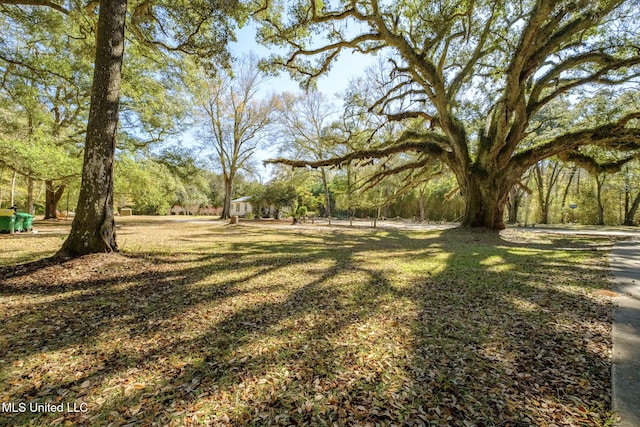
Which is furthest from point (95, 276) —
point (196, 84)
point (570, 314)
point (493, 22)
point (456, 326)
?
point (493, 22)

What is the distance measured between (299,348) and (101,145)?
4.54 meters

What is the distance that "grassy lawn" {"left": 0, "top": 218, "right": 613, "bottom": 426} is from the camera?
1.62m

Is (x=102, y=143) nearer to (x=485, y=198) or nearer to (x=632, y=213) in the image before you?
(x=485, y=198)

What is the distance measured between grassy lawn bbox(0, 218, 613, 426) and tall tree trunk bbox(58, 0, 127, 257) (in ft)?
1.31

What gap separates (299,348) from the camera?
7.51ft

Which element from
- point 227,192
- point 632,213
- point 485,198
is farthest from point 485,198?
point 632,213

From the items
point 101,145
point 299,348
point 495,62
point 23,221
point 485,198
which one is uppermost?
point 495,62

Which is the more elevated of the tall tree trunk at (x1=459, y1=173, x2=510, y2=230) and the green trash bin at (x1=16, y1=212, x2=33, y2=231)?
the tall tree trunk at (x1=459, y1=173, x2=510, y2=230)

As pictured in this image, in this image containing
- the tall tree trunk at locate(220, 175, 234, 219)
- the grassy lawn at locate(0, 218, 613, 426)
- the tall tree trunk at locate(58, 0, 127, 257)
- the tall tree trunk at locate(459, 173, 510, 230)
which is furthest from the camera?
the tall tree trunk at locate(220, 175, 234, 219)

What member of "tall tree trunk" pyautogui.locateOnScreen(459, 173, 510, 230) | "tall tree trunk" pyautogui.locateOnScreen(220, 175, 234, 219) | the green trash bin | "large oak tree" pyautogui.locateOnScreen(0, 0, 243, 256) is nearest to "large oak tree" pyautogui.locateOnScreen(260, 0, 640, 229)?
"tall tree trunk" pyautogui.locateOnScreen(459, 173, 510, 230)

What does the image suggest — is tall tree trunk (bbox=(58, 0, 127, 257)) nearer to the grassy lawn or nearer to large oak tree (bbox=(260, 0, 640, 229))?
the grassy lawn

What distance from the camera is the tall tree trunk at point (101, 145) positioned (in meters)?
4.35

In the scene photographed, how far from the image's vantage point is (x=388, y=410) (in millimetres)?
1619

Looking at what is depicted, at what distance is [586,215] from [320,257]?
29660 millimetres
